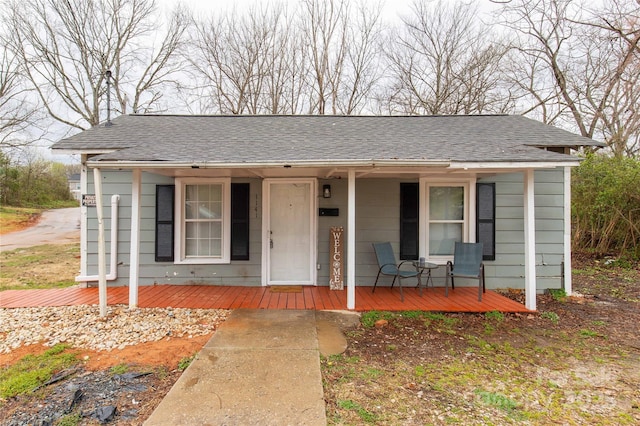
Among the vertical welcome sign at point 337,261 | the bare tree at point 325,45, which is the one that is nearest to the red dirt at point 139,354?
Answer: the vertical welcome sign at point 337,261

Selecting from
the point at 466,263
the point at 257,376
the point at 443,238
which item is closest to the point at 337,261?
the point at 443,238

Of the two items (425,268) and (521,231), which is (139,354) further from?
(521,231)

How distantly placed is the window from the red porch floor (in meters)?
0.76

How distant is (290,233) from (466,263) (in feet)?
10.0

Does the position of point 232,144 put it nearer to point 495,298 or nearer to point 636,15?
point 495,298

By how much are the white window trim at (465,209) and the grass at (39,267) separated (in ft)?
22.3

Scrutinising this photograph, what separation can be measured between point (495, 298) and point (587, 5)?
24.6 feet

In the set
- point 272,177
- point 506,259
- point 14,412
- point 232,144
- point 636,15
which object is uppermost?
point 636,15

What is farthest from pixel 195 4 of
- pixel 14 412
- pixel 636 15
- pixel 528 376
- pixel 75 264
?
pixel 528 376

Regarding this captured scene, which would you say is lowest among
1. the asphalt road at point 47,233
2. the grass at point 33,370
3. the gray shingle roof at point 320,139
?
the grass at point 33,370

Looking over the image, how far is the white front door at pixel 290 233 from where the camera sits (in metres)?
5.73

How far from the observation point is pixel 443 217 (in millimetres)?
5727

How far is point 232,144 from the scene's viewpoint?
4.85 m

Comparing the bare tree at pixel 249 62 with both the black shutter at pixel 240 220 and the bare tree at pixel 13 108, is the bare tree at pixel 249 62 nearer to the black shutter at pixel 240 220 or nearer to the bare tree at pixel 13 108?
the bare tree at pixel 13 108
